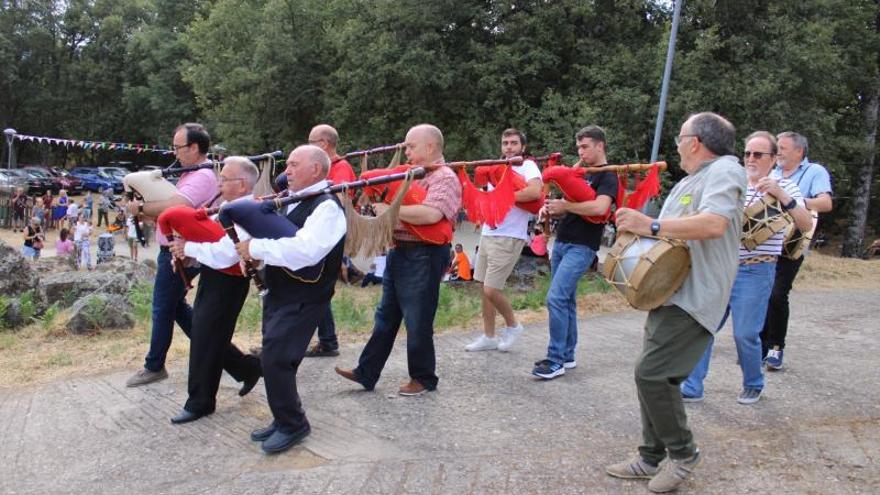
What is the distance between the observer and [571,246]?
5.46m

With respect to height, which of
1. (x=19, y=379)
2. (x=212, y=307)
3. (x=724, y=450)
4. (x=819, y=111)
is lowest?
(x=19, y=379)

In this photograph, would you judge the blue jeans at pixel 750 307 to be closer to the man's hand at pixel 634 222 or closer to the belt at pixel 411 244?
the man's hand at pixel 634 222

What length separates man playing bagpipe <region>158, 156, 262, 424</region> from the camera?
411 cm

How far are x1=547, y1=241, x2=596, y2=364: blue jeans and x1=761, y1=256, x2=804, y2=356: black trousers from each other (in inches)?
57.8

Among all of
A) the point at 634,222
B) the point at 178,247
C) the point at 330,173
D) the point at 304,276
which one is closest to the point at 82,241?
the point at 330,173

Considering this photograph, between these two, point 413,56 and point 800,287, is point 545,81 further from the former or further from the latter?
point 800,287

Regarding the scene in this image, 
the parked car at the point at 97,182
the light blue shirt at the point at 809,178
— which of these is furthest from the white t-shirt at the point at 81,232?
the parked car at the point at 97,182

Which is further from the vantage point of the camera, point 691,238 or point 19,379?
point 19,379

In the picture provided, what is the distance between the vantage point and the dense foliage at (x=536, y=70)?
17.0 meters

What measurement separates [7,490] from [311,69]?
62.8 feet

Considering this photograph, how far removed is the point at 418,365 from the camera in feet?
16.8

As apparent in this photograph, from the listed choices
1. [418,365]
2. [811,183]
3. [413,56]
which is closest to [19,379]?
[418,365]

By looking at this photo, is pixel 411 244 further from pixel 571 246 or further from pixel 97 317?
pixel 97 317

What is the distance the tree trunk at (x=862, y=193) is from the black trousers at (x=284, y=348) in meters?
23.0
